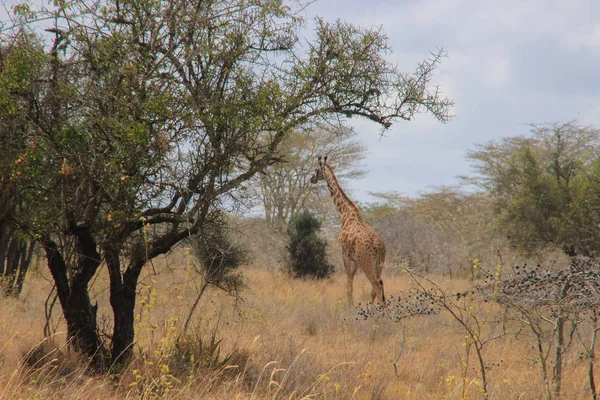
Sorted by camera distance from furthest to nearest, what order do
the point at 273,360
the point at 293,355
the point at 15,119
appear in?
the point at 293,355 < the point at 273,360 < the point at 15,119

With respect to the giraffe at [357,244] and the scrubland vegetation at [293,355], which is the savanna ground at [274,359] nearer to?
the scrubland vegetation at [293,355]

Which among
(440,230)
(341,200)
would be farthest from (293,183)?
(341,200)

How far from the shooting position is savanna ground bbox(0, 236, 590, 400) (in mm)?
4961

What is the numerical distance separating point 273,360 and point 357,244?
4960mm

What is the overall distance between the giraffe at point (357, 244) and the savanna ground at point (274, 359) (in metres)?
0.70

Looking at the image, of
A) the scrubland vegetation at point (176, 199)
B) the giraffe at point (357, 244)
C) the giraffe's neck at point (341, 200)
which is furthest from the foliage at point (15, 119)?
the giraffe's neck at point (341, 200)

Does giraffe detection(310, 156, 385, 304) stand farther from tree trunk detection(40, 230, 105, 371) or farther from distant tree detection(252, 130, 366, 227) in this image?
distant tree detection(252, 130, 366, 227)

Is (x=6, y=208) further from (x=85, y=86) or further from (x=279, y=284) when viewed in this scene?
(x=279, y=284)

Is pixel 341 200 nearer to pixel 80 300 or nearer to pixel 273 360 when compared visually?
pixel 273 360

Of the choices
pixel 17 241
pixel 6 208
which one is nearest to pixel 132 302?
pixel 6 208

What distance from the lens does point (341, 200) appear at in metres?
11.9

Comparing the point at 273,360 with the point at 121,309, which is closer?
the point at 121,309

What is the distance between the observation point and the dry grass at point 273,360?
4.95m

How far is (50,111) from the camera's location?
5.68 metres
